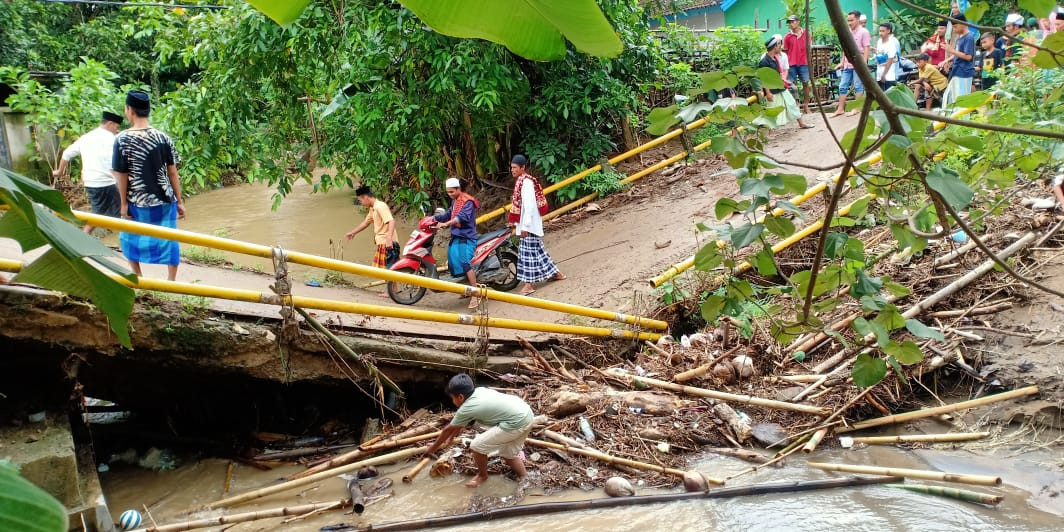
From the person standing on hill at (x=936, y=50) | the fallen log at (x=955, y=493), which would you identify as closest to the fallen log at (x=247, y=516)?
the fallen log at (x=955, y=493)

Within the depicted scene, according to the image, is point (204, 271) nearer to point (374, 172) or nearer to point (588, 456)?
point (374, 172)

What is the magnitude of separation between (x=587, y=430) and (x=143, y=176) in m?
3.58

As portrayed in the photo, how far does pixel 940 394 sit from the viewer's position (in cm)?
566

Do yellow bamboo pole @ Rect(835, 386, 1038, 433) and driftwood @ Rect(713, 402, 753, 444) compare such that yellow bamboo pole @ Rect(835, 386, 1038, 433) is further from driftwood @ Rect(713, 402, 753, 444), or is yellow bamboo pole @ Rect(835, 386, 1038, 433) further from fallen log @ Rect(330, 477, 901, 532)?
fallen log @ Rect(330, 477, 901, 532)

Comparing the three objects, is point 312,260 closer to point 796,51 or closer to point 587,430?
point 587,430

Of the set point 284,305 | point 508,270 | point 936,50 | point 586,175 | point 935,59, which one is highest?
point 936,50

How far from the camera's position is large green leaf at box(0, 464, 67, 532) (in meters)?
0.60

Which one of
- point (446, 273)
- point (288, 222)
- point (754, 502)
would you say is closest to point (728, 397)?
point (754, 502)

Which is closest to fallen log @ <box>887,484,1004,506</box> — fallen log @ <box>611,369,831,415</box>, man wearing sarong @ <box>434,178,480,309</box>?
fallen log @ <box>611,369,831,415</box>

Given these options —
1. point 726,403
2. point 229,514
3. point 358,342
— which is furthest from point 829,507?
point 229,514

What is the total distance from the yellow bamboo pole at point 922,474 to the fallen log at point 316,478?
2845 millimetres

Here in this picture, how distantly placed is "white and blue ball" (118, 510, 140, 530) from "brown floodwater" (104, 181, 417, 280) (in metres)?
5.67

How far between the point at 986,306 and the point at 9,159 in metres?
15.0

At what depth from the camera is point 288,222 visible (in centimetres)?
1437
